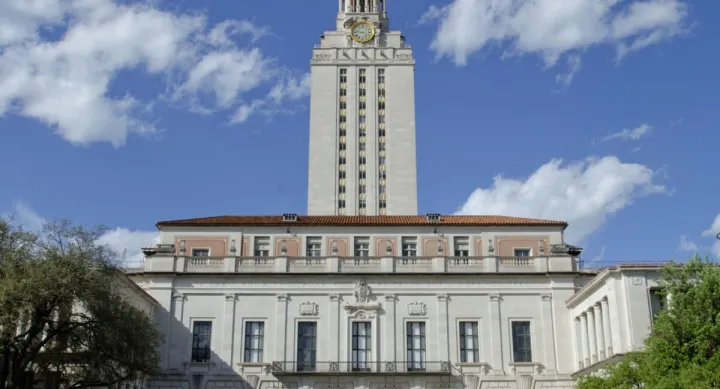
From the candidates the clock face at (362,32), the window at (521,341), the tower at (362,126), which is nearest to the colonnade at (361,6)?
the clock face at (362,32)

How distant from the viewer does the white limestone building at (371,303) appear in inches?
1756

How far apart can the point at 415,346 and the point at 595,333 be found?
386 inches

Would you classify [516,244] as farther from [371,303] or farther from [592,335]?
[371,303]

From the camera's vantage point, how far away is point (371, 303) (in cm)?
4634

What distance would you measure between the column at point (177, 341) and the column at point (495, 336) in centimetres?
1660

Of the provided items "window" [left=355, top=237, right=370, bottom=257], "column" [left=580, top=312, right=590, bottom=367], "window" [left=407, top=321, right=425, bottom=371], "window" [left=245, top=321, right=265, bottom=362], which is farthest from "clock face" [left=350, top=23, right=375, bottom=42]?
"column" [left=580, top=312, right=590, bottom=367]

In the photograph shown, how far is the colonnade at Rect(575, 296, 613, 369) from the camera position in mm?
39062

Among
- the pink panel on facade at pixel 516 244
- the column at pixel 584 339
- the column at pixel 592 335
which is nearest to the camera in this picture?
the column at pixel 592 335

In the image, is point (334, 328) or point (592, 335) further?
point (334, 328)

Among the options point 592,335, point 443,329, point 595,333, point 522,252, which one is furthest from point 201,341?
point 595,333

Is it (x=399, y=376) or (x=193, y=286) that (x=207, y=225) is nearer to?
(x=193, y=286)

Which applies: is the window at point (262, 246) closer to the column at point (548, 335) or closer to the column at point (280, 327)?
the column at point (280, 327)

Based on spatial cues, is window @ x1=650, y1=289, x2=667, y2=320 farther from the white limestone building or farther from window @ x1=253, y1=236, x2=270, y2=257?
window @ x1=253, y1=236, x2=270, y2=257

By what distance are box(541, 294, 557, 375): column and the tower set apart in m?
45.1
